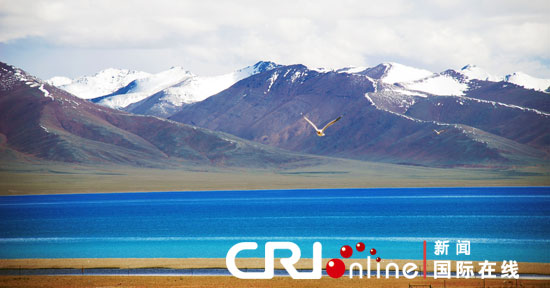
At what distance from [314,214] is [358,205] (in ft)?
91.0

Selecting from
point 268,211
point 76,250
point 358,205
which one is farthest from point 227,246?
point 358,205

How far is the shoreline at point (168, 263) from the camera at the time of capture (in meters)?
56.7

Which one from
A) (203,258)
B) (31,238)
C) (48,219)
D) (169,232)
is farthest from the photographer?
(48,219)

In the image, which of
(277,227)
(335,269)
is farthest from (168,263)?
(277,227)

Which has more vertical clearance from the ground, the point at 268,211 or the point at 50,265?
the point at 268,211

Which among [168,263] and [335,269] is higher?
[168,263]

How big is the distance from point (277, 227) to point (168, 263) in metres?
38.4

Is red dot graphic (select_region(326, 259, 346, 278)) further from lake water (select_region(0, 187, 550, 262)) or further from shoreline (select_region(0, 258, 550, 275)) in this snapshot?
lake water (select_region(0, 187, 550, 262))

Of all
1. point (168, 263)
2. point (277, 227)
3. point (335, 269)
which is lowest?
point (335, 269)

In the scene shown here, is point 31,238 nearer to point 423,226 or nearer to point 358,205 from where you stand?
point 423,226

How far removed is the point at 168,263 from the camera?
59562 millimetres

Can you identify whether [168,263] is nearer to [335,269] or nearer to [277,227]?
[335,269]

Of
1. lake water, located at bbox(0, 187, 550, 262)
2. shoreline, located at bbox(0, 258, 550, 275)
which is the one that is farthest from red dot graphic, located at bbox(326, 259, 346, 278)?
lake water, located at bbox(0, 187, 550, 262)

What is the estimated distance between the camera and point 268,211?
130m
